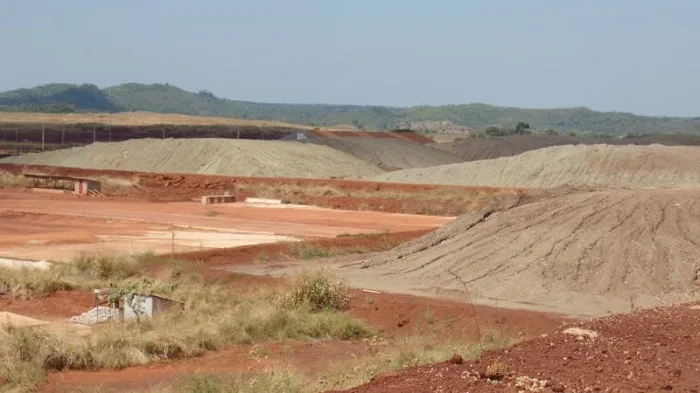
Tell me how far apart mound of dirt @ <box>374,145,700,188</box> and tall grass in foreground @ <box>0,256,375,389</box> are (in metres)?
39.5

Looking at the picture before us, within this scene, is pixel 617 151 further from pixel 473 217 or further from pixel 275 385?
pixel 275 385

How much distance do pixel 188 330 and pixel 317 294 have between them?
12.1ft

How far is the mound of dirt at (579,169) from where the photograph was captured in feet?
205

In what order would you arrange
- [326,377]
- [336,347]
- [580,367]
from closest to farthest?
1. [580,367]
2. [326,377]
3. [336,347]

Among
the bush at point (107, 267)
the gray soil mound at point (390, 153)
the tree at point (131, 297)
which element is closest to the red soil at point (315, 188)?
the gray soil mound at point (390, 153)

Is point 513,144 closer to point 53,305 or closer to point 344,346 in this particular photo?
point 53,305

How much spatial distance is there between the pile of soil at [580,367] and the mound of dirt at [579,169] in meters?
48.7

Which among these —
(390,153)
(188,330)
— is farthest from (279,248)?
(390,153)

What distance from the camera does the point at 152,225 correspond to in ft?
147

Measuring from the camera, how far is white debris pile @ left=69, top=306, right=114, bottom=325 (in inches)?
862

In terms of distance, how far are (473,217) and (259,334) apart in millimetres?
10117

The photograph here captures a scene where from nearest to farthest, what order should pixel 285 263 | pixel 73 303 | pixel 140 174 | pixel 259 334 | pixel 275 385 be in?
pixel 275 385 < pixel 259 334 < pixel 73 303 < pixel 285 263 < pixel 140 174

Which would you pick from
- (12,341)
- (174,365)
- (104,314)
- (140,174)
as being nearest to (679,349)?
(174,365)

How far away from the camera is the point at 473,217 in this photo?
29.1 m
